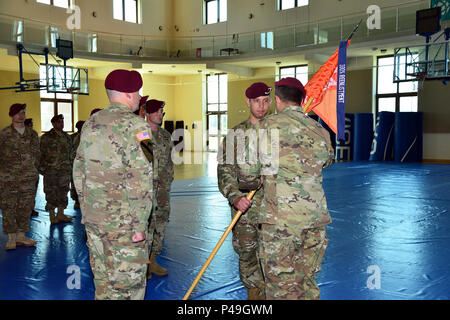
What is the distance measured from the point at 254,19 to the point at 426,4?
8.93m

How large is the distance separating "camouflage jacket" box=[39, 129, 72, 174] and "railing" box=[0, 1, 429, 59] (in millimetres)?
10788

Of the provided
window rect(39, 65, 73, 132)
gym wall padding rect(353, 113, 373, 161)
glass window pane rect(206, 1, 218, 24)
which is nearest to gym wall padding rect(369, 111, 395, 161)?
gym wall padding rect(353, 113, 373, 161)

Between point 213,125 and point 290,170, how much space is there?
21.8 meters

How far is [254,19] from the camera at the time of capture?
68.7ft

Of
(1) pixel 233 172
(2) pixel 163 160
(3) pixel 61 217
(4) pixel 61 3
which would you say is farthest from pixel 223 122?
(1) pixel 233 172

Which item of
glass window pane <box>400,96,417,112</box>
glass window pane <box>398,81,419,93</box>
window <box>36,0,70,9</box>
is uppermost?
window <box>36,0,70,9</box>

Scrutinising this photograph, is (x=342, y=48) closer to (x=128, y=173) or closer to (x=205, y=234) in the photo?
(x=128, y=173)

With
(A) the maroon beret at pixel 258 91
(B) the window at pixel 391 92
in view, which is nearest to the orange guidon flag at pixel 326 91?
(A) the maroon beret at pixel 258 91

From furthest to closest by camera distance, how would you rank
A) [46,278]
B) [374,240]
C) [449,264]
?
[374,240], [449,264], [46,278]

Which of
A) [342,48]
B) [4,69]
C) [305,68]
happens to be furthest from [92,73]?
[342,48]

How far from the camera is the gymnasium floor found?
130 inches

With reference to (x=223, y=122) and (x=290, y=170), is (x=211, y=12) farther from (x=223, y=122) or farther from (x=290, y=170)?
(x=290, y=170)

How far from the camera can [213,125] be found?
2398 cm

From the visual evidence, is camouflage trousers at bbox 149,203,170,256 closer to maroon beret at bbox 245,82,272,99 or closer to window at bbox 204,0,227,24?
maroon beret at bbox 245,82,272,99
